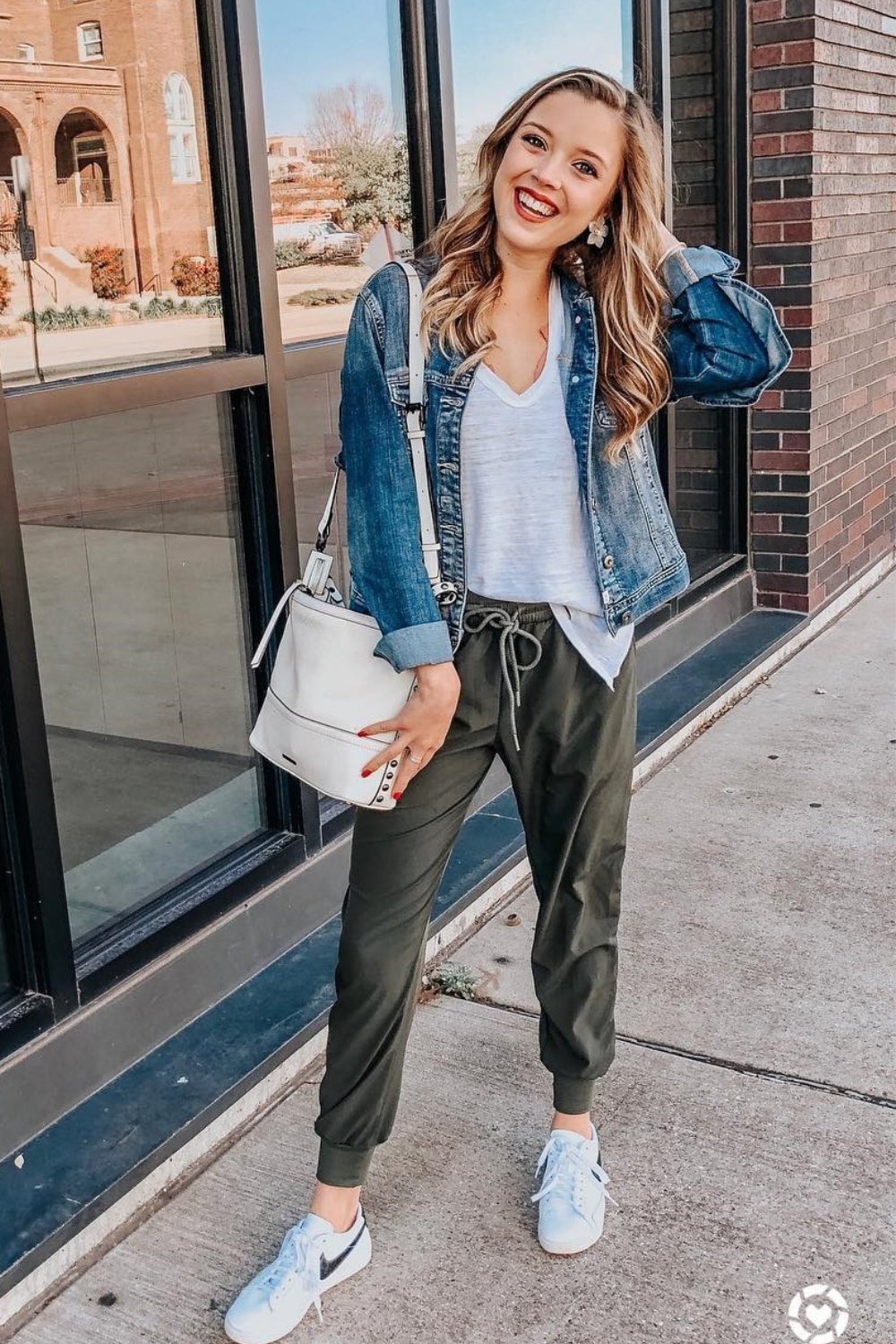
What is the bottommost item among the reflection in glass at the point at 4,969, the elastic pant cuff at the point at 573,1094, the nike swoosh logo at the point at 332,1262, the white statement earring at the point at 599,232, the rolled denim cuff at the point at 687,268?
the nike swoosh logo at the point at 332,1262

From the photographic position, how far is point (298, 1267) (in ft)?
7.80

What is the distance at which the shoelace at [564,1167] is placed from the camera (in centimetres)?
257

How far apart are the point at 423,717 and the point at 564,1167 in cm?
92

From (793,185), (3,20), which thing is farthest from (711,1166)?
(793,185)

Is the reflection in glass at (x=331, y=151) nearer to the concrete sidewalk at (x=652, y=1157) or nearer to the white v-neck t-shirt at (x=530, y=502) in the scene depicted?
the white v-neck t-shirt at (x=530, y=502)

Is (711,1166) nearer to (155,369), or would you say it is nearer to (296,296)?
(155,369)

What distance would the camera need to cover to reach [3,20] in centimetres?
264

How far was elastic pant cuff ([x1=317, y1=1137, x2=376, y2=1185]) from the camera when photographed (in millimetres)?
2398

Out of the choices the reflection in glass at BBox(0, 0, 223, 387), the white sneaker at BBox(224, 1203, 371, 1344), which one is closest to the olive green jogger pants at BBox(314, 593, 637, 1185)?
the white sneaker at BBox(224, 1203, 371, 1344)

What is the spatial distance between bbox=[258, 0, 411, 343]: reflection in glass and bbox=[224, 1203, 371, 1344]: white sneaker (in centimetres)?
198

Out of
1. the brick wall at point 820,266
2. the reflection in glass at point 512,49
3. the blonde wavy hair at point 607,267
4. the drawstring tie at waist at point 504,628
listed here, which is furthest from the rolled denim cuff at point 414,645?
the brick wall at point 820,266

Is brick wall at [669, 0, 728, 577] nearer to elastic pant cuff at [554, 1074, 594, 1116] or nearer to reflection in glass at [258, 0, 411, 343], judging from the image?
reflection in glass at [258, 0, 411, 343]

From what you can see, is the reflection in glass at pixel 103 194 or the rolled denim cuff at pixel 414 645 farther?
the reflection in glass at pixel 103 194

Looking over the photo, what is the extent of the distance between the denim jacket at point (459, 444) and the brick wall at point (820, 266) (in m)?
3.56
